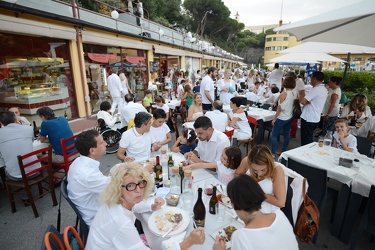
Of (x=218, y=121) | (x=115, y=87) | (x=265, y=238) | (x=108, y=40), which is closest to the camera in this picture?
(x=265, y=238)

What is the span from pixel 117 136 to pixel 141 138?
8.39 ft

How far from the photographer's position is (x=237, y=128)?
16.3ft

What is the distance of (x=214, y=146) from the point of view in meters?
3.12

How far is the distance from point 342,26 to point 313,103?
198 cm

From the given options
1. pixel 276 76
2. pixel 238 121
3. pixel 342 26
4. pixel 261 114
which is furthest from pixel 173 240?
pixel 276 76

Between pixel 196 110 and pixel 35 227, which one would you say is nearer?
pixel 35 227

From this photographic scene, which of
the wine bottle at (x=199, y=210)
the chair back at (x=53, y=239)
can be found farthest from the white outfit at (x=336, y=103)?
the chair back at (x=53, y=239)

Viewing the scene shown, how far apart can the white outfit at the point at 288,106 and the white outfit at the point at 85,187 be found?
4176mm

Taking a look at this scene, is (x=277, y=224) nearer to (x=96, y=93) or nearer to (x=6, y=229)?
(x=6, y=229)

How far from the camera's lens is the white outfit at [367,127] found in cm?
412

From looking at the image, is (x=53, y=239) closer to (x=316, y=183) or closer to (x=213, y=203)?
(x=213, y=203)

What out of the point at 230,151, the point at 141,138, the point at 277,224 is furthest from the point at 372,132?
the point at 141,138

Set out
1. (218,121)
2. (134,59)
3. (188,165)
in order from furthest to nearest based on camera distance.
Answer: (134,59) < (218,121) < (188,165)

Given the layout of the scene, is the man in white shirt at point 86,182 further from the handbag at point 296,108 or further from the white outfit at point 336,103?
the white outfit at point 336,103
